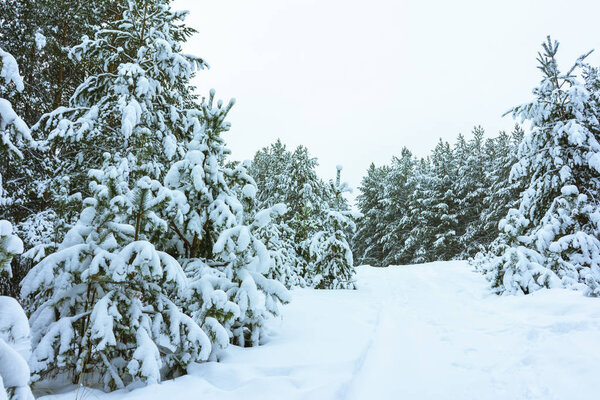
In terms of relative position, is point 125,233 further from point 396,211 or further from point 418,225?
point 396,211

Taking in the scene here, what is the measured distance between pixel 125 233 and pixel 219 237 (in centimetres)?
103

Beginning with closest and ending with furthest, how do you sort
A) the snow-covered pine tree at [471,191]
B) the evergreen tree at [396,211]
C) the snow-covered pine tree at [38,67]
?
the snow-covered pine tree at [38,67]
the snow-covered pine tree at [471,191]
the evergreen tree at [396,211]

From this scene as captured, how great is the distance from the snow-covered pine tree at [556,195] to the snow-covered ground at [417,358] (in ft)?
4.36

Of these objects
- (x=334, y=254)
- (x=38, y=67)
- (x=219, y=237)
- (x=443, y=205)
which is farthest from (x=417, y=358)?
(x=443, y=205)

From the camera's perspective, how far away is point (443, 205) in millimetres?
28078

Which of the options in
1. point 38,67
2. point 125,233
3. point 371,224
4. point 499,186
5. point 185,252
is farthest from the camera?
point 371,224

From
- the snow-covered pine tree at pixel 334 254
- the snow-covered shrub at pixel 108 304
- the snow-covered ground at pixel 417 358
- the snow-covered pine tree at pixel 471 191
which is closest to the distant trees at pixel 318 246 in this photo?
the snow-covered pine tree at pixel 334 254

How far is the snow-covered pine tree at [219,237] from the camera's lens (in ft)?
13.0

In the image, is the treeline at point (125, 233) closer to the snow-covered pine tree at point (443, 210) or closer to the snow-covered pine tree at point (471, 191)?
the snow-covered pine tree at point (443, 210)

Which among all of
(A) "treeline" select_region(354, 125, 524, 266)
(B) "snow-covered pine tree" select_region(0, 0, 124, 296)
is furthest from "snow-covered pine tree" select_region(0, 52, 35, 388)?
(A) "treeline" select_region(354, 125, 524, 266)

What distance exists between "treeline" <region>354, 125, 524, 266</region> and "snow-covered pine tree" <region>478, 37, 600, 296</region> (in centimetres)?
1589

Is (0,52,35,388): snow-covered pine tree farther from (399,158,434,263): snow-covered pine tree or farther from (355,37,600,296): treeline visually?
(399,158,434,263): snow-covered pine tree

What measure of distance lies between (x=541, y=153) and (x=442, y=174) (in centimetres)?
2217

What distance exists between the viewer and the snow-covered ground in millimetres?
2977
